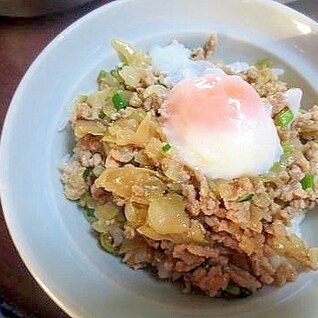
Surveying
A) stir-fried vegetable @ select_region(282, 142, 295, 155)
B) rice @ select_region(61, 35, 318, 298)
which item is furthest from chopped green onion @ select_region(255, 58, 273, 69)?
stir-fried vegetable @ select_region(282, 142, 295, 155)

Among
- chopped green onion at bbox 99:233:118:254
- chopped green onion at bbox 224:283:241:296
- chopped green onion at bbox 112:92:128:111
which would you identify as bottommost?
chopped green onion at bbox 99:233:118:254

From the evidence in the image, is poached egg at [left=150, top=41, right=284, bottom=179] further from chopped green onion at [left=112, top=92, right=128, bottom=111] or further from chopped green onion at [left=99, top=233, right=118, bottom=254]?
chopped green onion at [left=99, top=233, right=118, bottom=254]

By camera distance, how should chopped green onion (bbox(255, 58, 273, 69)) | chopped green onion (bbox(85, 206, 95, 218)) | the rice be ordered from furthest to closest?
chopped green onion (bbox(255, 58, 273, 69)) → chopped green onion (bbox(85, 206, 95, 218)) → the rice

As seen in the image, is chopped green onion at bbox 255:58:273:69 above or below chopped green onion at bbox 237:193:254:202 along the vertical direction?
above

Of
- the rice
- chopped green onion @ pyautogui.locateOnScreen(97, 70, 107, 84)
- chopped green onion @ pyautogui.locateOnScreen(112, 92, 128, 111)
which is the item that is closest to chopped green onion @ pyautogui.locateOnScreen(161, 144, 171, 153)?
the rice

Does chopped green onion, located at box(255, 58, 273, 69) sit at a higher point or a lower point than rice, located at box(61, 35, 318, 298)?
higher

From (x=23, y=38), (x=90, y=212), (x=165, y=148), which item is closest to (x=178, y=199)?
(x=165, y=148)

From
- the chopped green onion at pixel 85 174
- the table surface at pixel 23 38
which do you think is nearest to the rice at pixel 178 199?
the chopped green onion at pixel 85 174

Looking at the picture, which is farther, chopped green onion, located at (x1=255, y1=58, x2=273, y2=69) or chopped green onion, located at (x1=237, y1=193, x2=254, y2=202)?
chopped green onion, located at (x1=255, y1=58, x2=273, y2=69)

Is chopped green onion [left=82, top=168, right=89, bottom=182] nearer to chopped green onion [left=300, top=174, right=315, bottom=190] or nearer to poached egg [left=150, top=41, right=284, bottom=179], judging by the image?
poached egg [left=150, top=41, right=284, bottom=179]

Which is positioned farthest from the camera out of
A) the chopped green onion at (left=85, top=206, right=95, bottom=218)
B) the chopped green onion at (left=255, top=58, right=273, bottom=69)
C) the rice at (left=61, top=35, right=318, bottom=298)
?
the chopped green onion at (left=255, top=58, right=273, bottom=69)
